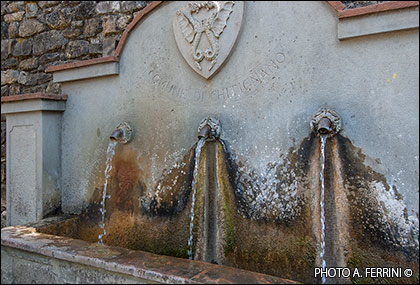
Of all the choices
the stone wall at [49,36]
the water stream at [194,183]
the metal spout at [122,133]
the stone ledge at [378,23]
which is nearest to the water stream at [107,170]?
the metal spout at [122,133]

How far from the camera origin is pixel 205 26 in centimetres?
247

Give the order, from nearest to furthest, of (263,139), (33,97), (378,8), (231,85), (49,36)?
A: 1. (378,8)
2. (263,139)
3. (231,85)
4. (33,97)
5. (49,36)

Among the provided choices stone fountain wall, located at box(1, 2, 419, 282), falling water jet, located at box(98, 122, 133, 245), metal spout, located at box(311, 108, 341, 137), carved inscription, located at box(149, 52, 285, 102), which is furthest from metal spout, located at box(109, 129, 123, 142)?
metal spout, located at box(311, 108, 341, 137)

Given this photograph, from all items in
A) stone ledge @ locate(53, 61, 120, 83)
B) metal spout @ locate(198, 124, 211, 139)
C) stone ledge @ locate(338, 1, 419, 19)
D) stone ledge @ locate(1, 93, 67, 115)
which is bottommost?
metal spout @ locate(198, 124, 211, 139)

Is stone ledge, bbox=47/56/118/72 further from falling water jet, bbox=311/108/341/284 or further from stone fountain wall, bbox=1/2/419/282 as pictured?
falling water jet, bbox=311/108/341/284

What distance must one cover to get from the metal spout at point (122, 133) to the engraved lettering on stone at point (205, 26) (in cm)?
77

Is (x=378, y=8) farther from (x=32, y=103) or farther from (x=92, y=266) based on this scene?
(x=32, y=103)

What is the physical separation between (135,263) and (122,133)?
126 cm

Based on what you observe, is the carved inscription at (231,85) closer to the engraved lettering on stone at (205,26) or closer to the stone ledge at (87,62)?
the engraved lettering on stone at (205,26)

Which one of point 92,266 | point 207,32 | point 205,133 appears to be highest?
point 207,32

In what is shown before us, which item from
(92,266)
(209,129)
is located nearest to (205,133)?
(209,129)

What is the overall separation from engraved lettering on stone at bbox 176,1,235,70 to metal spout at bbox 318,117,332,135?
85 cm

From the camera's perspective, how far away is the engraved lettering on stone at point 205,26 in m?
2.43

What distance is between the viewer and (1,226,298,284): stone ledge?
1585 mm
